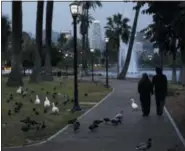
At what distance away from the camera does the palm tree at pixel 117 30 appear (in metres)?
93.6

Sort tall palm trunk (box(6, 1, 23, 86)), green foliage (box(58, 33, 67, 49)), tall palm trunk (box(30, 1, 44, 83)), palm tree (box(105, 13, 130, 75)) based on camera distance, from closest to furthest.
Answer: tall palm trunk (box(6, 1, 23, 86)) → tall palm trunk (box(30, 1, 44, 83)) → palm tree (box(105, 13, 130, 75)) → green foliage (box(58, 33, 67, 49))

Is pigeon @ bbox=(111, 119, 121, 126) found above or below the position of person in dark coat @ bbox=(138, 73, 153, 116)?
below

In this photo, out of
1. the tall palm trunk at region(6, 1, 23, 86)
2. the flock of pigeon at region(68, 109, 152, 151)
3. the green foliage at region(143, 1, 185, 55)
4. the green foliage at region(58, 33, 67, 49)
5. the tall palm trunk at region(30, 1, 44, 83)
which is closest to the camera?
the flock of pigeon at region(68, 109, 152, 151)

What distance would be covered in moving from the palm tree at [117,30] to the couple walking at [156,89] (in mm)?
72779


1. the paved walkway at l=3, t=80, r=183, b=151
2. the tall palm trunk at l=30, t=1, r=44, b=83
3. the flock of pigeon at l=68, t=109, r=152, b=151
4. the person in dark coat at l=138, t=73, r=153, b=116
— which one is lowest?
the paved walkway at l=3, t=80, r=183, b=151

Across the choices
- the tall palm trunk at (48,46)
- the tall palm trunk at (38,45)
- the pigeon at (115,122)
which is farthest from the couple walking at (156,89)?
the tall palm trunk at (48,46)

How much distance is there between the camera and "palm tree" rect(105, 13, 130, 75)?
307 feet

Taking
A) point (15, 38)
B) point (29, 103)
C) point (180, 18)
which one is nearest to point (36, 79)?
point (15, 38)

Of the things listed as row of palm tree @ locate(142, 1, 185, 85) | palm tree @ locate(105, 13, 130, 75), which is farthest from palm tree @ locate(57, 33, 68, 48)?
row of palm tree @ locate(142, 1, 185, 85)

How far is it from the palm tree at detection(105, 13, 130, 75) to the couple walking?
7278cm

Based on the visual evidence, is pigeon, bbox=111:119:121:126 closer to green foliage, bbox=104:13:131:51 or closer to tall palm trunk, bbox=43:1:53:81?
tall palm trunk, bbox=43:1:53:81

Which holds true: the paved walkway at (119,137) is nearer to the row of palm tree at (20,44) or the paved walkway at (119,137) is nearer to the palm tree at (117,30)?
the row of palm tree at (20,44)

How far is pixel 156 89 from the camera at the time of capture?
1881cm

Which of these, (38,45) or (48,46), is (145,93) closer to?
(38,45)
